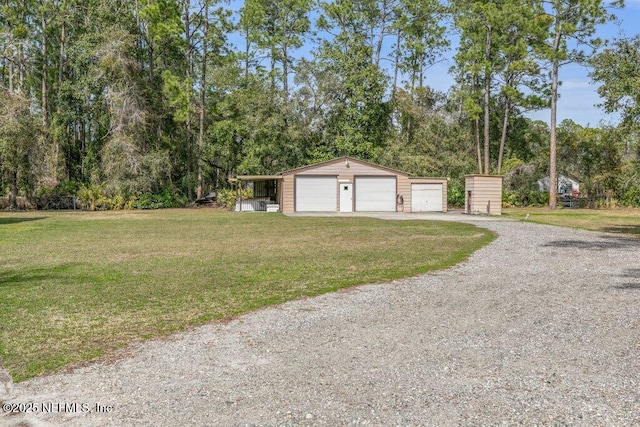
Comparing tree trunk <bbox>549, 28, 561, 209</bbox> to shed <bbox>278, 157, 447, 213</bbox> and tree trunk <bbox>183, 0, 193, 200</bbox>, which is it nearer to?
shed <bbox>278, 157, 447, 213</bbox>

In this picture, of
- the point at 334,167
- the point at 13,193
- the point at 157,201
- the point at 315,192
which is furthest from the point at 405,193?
the point at 13,193

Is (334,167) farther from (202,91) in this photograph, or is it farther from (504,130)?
(504,130)

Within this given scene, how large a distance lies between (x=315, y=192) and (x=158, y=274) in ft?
69.0

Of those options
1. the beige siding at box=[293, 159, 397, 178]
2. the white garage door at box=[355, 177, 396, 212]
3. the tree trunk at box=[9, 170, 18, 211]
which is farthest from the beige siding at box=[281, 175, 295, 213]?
the tree trunk at box=[9, 170, 18, 211]

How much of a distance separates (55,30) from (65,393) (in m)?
42.5

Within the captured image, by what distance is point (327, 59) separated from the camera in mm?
39188

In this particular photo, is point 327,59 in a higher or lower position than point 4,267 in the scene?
higher

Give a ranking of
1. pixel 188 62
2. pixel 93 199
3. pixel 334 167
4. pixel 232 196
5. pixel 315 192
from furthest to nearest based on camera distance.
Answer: pixel 188 62, pixel 232 196, pixel 93 199, pixel 315 192, pixel 334 167

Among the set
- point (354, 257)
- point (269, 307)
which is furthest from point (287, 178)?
point (269, 307)

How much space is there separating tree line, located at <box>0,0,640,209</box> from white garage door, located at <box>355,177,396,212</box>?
22.4ft

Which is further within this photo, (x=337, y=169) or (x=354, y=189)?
(x=354, y=189)

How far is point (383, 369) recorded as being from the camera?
4.20 meters

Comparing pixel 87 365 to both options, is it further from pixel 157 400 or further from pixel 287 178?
pixel 287 178

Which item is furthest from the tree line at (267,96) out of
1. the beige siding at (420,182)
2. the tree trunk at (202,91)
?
the beige siding at (420,182)
